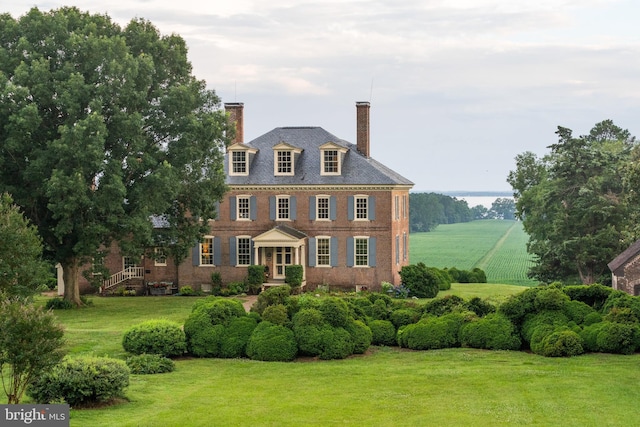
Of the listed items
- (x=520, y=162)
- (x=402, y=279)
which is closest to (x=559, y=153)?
(x=520, y=162)

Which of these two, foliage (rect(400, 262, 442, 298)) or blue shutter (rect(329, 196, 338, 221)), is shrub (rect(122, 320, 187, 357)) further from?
blue shutter (rect(329, 196, 338, 221))

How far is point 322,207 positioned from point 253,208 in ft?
13.3

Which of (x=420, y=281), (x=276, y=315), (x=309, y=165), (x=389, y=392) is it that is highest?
(x=309, y=165)

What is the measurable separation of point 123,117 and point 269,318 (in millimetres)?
16657

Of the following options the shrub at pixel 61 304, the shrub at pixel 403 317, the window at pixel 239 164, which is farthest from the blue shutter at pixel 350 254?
the shrub at pixel 403 317

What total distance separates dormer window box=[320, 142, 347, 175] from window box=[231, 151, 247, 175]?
4.60 meters

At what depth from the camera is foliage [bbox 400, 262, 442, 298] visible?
166 feet

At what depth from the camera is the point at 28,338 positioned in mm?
17875

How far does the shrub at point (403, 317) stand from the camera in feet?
101

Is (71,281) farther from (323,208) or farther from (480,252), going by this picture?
(480,252)

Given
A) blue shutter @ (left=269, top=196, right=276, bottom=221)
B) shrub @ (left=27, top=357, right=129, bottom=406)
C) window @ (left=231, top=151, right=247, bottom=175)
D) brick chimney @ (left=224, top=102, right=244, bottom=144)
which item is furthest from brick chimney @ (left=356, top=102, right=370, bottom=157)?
shrub @ (left=27, top=357, right=129, bottom=406)

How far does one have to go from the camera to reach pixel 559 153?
60.1 metres

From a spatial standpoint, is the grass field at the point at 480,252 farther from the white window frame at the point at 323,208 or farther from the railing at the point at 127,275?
the railing at the point at 127,275

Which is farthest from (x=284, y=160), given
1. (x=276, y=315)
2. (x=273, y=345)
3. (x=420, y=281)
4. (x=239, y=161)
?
(x=273, y=345)
